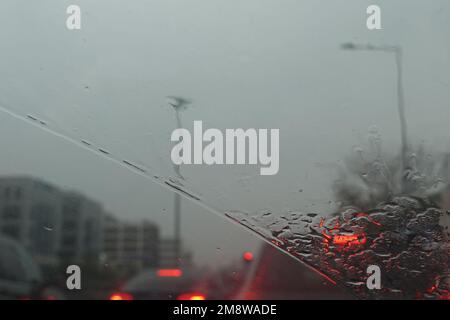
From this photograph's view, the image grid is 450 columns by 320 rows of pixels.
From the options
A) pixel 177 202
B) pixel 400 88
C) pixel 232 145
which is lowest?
pixel 177 202

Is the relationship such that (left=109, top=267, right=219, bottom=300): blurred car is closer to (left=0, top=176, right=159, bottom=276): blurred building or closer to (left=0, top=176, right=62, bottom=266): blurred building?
(left=0, top=176, right=159, bottom=276): blurred building

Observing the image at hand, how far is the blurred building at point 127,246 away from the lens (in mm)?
2303

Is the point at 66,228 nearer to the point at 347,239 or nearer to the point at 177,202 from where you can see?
the point at 177,202

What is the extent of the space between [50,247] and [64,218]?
13cm

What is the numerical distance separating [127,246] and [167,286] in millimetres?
232

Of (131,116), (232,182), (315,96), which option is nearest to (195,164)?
(232,182)

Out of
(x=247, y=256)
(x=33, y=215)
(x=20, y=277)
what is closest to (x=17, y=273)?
(x=20, y=277)

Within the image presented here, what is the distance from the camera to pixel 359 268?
2.33 meters

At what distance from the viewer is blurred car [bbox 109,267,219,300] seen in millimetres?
2314

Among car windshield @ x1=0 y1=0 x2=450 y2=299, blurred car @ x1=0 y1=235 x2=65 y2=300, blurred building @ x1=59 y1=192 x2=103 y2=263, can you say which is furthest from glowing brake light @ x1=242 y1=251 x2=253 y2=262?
blurred car @ x1=0 y1=235 x2=65 y2=300

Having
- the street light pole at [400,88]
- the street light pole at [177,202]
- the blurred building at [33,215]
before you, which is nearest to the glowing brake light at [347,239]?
the street light pole at [400,88]

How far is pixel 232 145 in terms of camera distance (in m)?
2.33

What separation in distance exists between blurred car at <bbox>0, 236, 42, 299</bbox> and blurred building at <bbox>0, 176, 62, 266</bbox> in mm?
35

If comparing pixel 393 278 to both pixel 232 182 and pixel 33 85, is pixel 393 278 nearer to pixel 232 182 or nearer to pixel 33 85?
pixel 232 182
